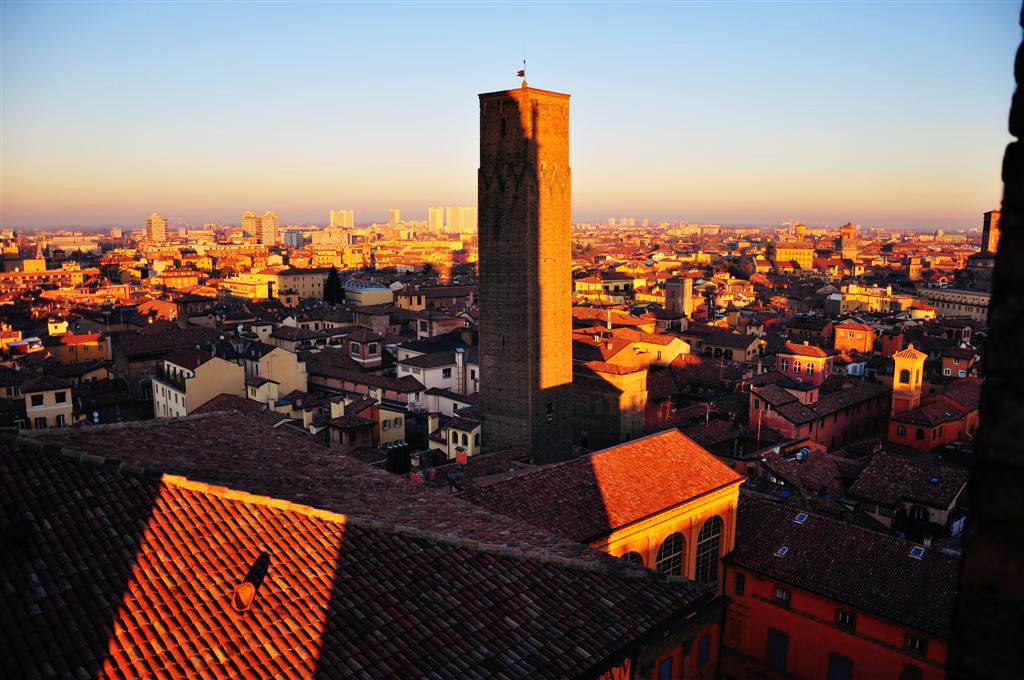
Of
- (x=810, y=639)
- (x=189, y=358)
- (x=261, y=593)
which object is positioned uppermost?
(x=261, y=593)

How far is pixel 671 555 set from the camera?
17656 mm

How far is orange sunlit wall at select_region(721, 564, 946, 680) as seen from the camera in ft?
50.1

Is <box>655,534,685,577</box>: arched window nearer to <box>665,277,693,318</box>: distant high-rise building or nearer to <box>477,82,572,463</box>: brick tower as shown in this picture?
<box>477,82,572,463</box>: brick tower

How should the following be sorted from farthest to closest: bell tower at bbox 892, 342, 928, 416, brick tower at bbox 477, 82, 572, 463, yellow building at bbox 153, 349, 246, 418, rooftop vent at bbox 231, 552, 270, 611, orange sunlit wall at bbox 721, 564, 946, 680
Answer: bell tower at bbox 892, 342, 928, 416, yellow building at bbox 153, 349, 246, 418, brick tower at bbox 477, 82, 572, 463, orange sunlit wall at bbox 721, 564, 946, 680, rooftop vent at bbox 231, 552, 270, 611

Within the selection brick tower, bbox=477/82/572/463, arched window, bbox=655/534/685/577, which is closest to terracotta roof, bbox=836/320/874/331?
brick tower, bbox=477/82/572/463

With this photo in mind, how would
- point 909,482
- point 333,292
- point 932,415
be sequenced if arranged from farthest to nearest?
point 333,292 < point 932,415 < point 909,482

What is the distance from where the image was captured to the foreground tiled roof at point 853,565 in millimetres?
15328

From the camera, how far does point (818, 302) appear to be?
80438 mm

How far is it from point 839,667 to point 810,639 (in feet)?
2.56

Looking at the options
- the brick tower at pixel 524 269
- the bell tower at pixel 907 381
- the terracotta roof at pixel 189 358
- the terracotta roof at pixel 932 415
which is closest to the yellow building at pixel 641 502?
the brick tower at pixel 524 269

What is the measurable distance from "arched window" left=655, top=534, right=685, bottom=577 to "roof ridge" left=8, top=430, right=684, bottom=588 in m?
8.80

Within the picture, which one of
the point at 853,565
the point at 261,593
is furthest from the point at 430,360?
the point at 261,593

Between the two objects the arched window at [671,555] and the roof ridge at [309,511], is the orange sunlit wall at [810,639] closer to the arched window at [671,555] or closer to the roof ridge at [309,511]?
the arched window at [671,555]

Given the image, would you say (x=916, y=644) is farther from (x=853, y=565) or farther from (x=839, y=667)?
(x=853, y=565)
